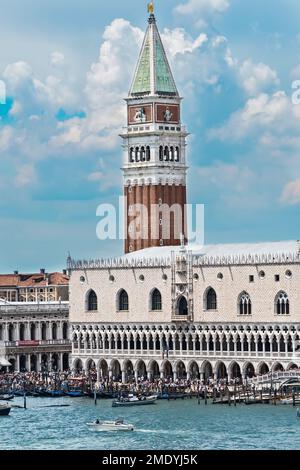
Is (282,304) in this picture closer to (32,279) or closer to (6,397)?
(6,397)

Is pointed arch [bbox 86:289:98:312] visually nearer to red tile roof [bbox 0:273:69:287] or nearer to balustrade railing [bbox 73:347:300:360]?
balustrade railing [bbox 73:347:300:360]

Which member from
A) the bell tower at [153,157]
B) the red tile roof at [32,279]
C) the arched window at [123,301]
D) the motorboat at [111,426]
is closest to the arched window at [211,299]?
the arched window at [123,301]

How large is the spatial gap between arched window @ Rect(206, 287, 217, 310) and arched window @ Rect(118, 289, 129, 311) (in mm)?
6073

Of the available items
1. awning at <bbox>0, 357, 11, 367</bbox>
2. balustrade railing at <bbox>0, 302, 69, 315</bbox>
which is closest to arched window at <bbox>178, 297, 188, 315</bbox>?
awning at <bbox>0, 357, 11, 367</bbox>

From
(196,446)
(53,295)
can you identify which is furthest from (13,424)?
(53,295)

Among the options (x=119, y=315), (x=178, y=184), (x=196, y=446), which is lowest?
(x=196, y=446)

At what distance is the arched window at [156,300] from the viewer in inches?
3420

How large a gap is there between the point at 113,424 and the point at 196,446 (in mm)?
6816

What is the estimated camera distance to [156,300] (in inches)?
3430

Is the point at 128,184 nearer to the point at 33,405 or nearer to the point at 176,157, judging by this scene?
the point at 176,157
